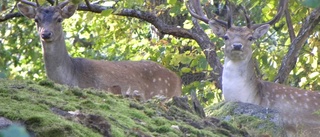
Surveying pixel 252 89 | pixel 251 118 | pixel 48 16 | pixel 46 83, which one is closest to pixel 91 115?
pixel 46 83

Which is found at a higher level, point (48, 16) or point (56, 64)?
point (48, 16)

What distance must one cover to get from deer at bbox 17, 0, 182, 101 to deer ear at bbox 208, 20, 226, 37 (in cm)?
118

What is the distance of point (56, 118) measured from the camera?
3592 mm

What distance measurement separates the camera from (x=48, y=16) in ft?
34.6

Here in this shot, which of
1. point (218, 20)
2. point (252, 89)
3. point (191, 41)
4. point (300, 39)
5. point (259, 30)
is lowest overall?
point (252, 89)

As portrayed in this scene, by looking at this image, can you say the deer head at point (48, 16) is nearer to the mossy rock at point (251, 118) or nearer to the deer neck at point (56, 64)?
the deer neck at point (56, 64)

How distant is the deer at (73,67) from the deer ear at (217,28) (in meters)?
1.18

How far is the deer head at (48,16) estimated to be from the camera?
1040 centimetres

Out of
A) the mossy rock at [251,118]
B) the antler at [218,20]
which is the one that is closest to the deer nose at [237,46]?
the antler at [218,20]

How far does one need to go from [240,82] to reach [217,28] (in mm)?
1090

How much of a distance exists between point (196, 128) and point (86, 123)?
1.09 metres

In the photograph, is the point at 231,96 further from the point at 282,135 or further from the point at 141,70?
the point at 282,135

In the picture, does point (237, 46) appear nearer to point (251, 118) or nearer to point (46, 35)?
point (46, 35)

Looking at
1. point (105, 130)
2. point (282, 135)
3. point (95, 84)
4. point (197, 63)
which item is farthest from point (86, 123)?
point (197, 63)
